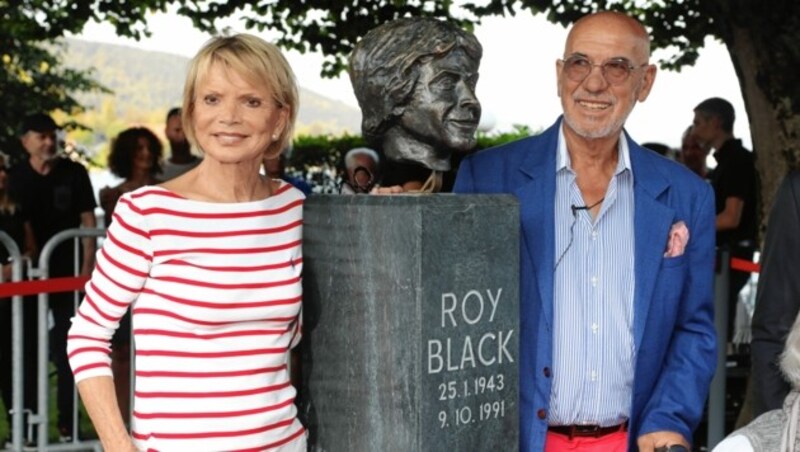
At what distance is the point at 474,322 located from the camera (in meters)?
2.89

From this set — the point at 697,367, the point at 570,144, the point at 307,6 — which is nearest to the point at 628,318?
the point at 697,367

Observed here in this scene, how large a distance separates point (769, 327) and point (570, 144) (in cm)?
71

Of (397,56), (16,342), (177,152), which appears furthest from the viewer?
(177,152)

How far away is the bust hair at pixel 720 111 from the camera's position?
8.24 m

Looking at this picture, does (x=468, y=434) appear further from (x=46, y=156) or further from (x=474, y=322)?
(x=46, y=156)

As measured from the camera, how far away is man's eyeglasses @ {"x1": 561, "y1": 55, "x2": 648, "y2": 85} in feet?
10.5

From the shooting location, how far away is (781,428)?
2709 millimetres

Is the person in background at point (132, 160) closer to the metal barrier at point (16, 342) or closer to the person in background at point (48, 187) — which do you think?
the person in background at point (48, 187)

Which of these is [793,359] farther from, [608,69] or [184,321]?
[184,321]

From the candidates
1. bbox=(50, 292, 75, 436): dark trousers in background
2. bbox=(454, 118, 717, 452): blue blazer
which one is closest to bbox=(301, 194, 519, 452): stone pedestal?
bbox=(454, 118, 717, 452): blue blazer

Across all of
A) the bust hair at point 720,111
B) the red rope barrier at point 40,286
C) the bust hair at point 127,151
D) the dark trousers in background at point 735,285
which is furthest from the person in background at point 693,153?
the red rope barrier at point 40,286

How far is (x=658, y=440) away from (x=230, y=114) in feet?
4.48

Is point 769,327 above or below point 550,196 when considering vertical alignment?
below

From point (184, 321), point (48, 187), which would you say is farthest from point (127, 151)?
point (184, 321)
